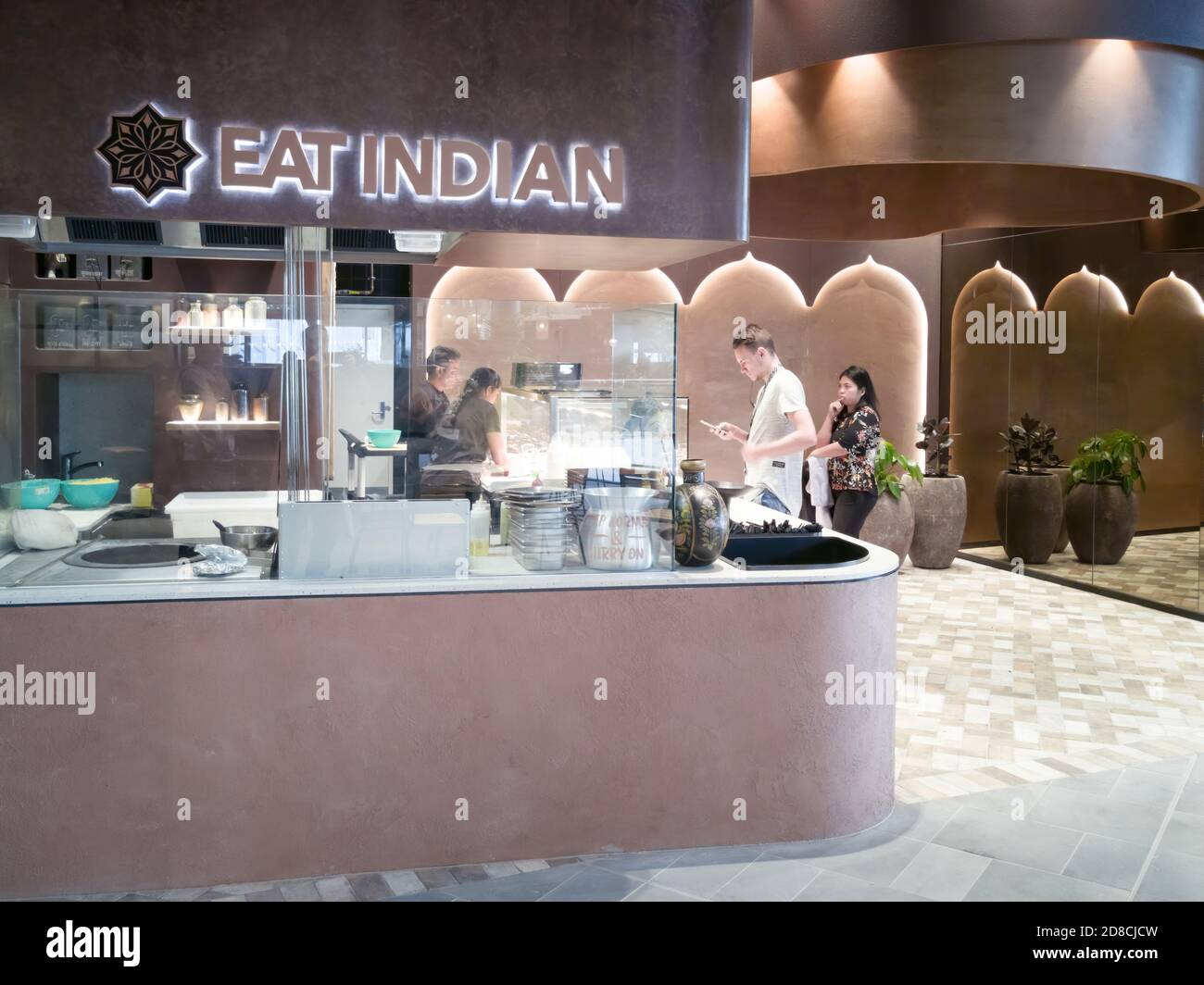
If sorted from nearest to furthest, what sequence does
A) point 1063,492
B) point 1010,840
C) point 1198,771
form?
1. point 1010,840
2. point 1198,771
3. point 1063,492

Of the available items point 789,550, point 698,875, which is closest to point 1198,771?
point 789,550

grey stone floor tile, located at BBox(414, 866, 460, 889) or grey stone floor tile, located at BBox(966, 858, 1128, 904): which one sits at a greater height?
grey stone floor tile, located at BBox(414, 866, 460, 889)

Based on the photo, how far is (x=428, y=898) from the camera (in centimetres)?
301

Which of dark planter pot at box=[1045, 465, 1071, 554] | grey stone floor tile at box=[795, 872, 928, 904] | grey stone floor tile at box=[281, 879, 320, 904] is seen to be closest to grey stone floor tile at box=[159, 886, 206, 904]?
grey stone floor tile at box=[281, 879, 320, 904]

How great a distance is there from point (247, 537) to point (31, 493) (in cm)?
60

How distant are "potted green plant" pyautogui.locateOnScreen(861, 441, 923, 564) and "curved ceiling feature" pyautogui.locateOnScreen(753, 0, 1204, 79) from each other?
300 cm

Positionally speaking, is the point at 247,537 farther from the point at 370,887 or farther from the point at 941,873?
the point at 941,873

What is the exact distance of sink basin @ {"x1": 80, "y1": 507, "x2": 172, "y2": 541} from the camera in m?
3.18

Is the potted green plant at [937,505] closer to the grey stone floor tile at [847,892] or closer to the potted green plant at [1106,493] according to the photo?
the potted green plant at [1106,493]

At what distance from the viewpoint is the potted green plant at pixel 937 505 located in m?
8.16

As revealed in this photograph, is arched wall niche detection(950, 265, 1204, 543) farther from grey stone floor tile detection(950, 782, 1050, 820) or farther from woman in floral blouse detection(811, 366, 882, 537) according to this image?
grey stone floor tile detection(950, 782, 1050, 820)

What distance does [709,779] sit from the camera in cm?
335
